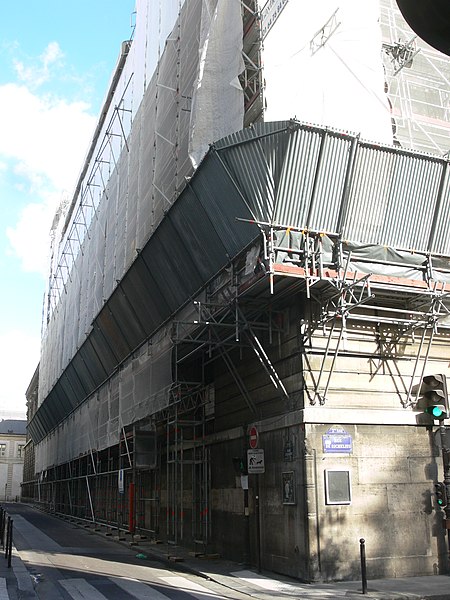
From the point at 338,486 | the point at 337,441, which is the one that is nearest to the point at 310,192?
the point at 337,441

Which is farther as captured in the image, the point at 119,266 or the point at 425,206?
the point at 119,266

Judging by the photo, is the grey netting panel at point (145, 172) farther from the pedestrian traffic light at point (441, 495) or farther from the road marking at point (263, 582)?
the pedestrian traffic light at point (441, 495)

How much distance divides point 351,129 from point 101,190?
21.5 meters

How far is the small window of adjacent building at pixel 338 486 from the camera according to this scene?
42.1ft

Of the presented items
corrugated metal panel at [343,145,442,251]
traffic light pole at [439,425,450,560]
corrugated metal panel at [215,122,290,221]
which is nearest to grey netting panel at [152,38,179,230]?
corrugated metal panel at [215,122,290,221]

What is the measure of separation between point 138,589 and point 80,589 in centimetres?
113

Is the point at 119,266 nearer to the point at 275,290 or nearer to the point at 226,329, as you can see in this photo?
the point at 226,329

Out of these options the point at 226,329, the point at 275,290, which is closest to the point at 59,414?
the point at 226,329

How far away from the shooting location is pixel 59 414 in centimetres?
4681

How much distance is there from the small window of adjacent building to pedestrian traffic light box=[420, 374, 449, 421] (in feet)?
7.89

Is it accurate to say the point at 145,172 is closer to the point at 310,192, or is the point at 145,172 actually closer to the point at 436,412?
the point at 310,192

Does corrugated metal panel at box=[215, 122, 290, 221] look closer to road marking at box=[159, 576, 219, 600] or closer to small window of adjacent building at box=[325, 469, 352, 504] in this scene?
small window of adjacent building at box=[325, 469, 352, 504]

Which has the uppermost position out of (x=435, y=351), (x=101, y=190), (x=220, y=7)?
(x=101, y=190)

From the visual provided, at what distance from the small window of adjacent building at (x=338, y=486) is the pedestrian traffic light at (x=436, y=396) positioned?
2403mm
